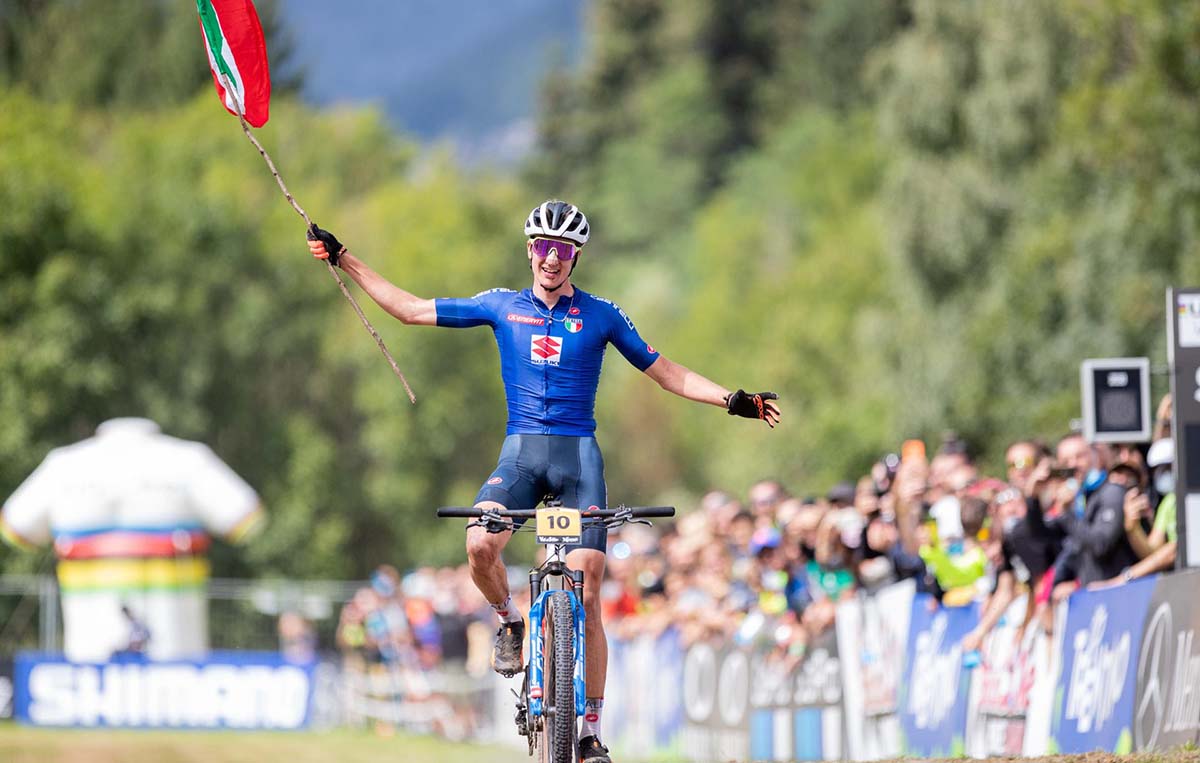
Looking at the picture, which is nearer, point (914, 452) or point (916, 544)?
point (916, 544)

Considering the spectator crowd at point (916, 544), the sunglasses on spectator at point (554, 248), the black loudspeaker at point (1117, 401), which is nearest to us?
the sunglasses on spectator at point (554, 248)

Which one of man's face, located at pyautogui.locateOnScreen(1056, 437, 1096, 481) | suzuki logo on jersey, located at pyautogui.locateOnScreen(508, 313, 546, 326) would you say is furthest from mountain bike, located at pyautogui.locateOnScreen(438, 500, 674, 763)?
man's face, located at pyautogui.locateOnScreen(1056, 437, 1096, 481)

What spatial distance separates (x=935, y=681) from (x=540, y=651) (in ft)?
20.0

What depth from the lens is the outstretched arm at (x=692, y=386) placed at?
11.2 metres

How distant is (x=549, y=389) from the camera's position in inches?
442

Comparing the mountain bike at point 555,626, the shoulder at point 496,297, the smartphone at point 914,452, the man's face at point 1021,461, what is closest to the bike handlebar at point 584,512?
the mountain bike at point 555,626

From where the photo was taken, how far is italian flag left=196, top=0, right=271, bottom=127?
12.8 metres

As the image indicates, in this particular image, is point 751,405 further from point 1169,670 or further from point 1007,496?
point 1007,496

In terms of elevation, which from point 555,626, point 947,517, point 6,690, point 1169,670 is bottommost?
point 6,690

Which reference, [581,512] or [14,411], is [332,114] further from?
[581,512]

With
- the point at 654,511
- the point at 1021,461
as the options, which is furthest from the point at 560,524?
the point at 1021,461

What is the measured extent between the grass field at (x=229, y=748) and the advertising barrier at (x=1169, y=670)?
10.6 m

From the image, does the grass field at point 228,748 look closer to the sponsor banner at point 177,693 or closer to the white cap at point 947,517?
the sponsor banner at point 177,693

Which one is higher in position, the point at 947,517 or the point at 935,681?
the point at 947,517
